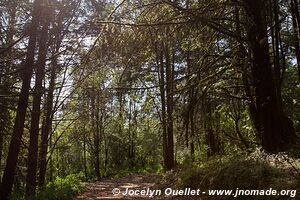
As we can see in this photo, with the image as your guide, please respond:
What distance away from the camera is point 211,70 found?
8312mm

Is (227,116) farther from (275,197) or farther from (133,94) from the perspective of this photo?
(275,197)

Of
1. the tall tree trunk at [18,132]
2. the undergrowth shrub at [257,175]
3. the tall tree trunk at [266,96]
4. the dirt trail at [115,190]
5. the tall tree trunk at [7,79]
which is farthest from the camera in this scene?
the dirt trail at [115,190]

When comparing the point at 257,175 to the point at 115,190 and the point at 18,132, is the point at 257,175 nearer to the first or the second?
the point at 18,132

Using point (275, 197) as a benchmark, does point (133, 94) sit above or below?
above

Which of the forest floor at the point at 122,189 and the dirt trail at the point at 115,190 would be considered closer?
the forest floor at the point at 122,189

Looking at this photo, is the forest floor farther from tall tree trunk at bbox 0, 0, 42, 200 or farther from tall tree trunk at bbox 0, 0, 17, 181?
tall tree trunk at bbox 0, 0, 17, 181

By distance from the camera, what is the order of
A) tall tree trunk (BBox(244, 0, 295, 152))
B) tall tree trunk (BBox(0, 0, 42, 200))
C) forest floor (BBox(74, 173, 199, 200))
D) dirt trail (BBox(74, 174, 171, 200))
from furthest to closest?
dirt trail (BBox(74, 174, 171, 200)) < forest floor (BBox(74, 173, 199, 200)) < tall tree trunk (BBox(0, 0, 42, 200)) < tall tree trunk (BBox(244, 0, 295, 152))

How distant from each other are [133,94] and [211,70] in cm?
202

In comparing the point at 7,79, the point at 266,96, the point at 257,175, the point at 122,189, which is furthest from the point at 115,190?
the point at 257,175

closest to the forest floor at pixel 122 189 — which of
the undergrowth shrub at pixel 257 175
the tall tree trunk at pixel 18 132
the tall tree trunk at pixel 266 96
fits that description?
the undergrowth shrub at pixel 257 175

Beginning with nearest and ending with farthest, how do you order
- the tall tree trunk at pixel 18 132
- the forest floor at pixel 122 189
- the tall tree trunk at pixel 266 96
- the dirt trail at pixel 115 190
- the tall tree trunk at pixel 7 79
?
1. the tall tree trunk at pixel 266 96
2. the tall tree trunk at pixel 7 79
3. the tall tree trunk at pixel 18 132
4. the forest floor at pixel 122 189
5. the dirt trail at pixel 115 190

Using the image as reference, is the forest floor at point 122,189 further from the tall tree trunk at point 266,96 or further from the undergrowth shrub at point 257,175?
the tall tree trunk at point 266,96

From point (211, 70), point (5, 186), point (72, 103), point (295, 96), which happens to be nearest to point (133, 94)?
point (211, 70)

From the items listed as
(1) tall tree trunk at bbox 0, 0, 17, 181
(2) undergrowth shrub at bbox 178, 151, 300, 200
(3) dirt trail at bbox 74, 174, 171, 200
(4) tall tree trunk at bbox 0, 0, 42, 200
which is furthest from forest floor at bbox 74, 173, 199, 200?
(1) tall tree trunk at bbox 0, 0, 17, 181
